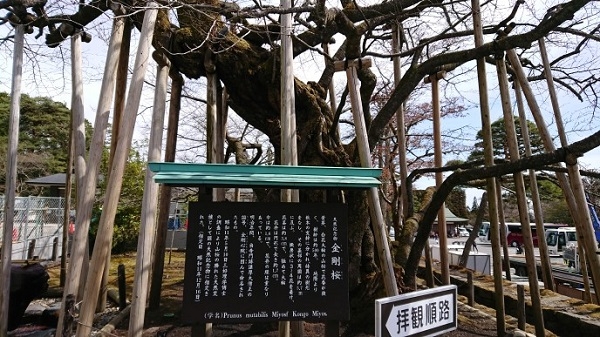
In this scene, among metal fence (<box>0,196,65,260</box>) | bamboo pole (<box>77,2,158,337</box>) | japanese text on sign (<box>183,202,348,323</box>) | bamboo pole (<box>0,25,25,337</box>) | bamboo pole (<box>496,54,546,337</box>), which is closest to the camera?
japanese text on sign (<box>183,202,348,323</box>)

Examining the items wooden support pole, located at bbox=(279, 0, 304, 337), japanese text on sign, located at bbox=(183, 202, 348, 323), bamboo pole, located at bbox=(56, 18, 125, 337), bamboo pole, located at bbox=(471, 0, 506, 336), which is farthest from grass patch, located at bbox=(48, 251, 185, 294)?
bamboo pole, located at bbox=(471, 0, 506, 336)

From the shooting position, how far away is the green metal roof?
3.05 meters

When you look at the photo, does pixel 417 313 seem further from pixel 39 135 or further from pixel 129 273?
pixel 39 135

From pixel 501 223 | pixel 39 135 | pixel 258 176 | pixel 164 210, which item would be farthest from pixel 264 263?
pixel 39 135

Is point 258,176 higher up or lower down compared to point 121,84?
lower down

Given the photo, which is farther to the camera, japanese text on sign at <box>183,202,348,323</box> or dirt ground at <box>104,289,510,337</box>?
dirt ground at <box>104,289,510,337</box>

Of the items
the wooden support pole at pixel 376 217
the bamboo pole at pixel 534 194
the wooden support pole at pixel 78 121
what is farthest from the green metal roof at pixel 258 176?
the bamboo pole at pixel 534 194

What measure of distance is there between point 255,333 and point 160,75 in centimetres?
331

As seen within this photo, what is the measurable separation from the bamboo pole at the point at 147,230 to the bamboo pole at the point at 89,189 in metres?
0.46

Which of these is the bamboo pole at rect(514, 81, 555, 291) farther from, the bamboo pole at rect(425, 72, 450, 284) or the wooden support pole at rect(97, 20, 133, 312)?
the wooden support pole at rect(97, 20, 133, 312)

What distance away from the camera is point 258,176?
124 inches

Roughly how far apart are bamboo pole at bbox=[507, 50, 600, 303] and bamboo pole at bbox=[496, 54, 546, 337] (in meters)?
0.37

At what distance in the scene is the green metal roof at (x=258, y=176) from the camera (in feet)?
10.0

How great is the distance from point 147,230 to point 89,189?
0.67 meters
